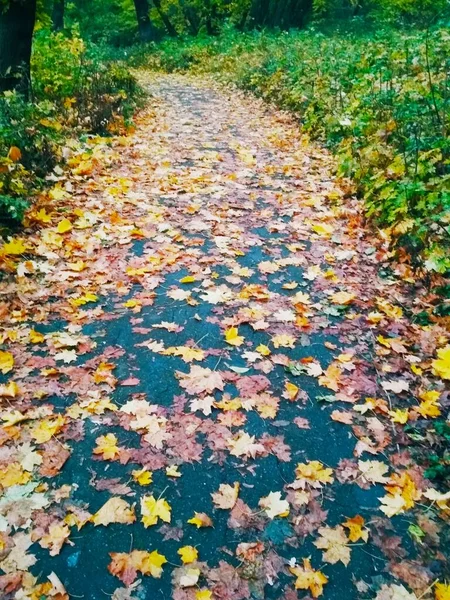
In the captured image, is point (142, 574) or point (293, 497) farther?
point (293, 497)

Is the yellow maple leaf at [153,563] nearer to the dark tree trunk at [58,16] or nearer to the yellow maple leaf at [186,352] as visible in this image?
the yellow maple leaf at [186,352]

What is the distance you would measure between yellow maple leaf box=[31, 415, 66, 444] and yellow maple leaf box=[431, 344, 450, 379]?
2.69m

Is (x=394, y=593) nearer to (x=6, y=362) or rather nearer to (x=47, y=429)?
(x=47, y=429)

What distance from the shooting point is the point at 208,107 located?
40.4 ft

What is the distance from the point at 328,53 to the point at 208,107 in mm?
3250

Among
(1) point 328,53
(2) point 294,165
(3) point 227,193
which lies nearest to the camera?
(3) point 227,193

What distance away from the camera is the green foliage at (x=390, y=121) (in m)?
4.82

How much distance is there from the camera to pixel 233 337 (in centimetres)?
383

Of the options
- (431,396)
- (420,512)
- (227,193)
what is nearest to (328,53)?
(227,193)

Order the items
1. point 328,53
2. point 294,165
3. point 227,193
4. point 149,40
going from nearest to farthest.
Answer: point 227,193 → point 294,165 → point 328,53 → point 149,40

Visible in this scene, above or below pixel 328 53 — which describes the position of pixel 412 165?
below

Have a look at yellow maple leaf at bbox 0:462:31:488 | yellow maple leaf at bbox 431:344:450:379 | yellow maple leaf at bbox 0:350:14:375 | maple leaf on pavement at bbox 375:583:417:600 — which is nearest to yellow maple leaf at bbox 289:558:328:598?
maple leaf on pavement at bbox 375:583:417:600

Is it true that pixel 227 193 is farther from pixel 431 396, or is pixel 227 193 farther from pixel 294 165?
pixel 431 396

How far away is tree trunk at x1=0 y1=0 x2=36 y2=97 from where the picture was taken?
7.09 meters
